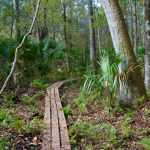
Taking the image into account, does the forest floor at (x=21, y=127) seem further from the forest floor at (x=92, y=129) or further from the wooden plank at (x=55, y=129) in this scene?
the wooden plank at (x=55, y=129)

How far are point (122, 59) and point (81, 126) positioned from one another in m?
2.01

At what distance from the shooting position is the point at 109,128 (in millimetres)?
6844

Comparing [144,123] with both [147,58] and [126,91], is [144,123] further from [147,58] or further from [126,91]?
[147,58]

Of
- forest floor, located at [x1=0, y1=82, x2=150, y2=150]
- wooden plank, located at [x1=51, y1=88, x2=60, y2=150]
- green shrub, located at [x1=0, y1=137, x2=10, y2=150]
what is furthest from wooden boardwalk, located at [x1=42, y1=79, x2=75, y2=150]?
green shrub, located at [x1=0, y1=137, x2=10, y2=150]

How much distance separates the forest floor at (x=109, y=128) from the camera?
589 centimetres

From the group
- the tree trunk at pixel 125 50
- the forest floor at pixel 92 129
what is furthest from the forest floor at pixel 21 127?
the tree trunk at pixel 125 50

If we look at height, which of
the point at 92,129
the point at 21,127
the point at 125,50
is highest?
the point at 125,50

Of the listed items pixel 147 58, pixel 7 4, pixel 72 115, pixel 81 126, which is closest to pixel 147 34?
pixel 147 58

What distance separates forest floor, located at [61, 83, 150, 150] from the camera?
589 centimetres

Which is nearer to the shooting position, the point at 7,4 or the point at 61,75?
the point at 61,75

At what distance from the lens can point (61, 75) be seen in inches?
778

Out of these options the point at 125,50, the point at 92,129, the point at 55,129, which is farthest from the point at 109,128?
the point at 125,50

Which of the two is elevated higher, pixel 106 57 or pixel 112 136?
pixel 106 57

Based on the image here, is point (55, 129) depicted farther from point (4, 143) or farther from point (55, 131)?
point (4, 143)
